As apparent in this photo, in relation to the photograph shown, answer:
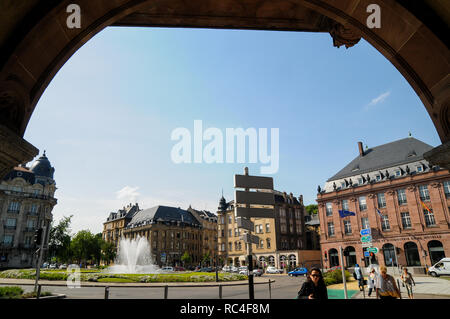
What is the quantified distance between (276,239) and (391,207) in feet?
84.3

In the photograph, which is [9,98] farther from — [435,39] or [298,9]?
[435,39]

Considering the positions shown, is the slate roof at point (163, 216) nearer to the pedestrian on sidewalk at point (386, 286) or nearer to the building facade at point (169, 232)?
the building facade at point (169, 232)

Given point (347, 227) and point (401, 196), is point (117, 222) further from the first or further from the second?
point (401, 196)

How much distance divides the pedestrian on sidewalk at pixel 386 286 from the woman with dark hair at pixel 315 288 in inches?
132

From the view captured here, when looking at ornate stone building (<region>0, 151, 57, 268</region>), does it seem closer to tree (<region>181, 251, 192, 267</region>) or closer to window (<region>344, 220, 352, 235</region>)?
tree (<region>181, 251, 192, 267</region>)

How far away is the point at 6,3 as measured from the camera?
3422 millimetres

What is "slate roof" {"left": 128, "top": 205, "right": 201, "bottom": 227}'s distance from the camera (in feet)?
292

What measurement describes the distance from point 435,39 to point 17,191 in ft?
239

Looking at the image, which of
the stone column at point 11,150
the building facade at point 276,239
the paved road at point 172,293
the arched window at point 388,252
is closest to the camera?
the stone column at point 11,150

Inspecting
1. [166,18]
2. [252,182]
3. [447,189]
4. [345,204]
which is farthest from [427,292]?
[345,204]

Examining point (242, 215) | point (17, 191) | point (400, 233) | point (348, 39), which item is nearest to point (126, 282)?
point (242, 215)

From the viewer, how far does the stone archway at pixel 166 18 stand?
3766 millimetres

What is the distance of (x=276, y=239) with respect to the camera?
62.6 m

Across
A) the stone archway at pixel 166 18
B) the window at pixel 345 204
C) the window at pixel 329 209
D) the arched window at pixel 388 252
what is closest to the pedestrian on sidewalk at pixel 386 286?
the stone archway at pixel 166 18
